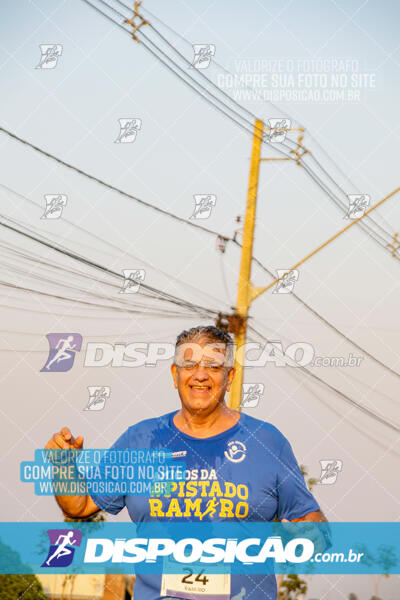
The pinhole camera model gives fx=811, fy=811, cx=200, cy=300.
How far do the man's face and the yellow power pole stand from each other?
343cm

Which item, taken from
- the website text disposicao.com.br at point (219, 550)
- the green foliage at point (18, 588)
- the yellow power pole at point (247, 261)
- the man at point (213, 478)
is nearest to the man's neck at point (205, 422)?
the man at point (213, 478)

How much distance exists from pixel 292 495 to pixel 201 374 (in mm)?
1115

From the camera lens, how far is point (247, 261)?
10.2 meters

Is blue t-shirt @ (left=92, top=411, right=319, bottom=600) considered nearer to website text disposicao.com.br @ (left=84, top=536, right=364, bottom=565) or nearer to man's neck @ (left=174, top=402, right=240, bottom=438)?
man's neck @ (left=174, top=402, right=240, bottom=438)

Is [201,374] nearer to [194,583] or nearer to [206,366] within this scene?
[206,366]

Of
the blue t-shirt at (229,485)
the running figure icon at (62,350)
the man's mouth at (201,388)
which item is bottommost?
the blue t-shirt at (229,485)

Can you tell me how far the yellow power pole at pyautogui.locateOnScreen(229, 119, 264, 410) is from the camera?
32.4 ft

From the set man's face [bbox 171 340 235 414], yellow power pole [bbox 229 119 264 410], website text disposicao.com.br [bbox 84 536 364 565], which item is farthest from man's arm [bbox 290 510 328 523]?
yellow power pole [bbox 229 119 264 410]

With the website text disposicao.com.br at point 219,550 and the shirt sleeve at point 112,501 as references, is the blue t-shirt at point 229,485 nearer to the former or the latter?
the shirt sleeve at point 112,501

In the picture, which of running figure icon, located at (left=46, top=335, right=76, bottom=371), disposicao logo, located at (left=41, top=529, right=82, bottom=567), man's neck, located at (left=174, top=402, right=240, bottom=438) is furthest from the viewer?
running figure icon, located at (left=46, top=335, right=76, bottom=371)

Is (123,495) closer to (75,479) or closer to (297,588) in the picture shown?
(75,479)

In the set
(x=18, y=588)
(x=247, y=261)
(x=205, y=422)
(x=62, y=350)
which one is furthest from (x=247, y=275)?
(x=18, y=588)

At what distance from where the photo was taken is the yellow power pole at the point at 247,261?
9883mm

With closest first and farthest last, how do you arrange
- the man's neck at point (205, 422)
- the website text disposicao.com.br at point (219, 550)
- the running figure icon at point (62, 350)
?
the website text disposicao.com.br at point (219, 550) → the man's neck at point (205, 422) → the running figure icon at point (62, 350)
